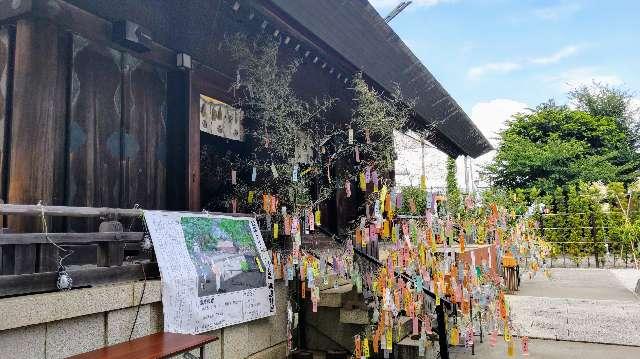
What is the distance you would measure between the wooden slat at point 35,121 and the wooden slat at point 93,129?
0.67 ft

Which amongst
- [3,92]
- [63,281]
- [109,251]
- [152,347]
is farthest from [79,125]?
[152,347]

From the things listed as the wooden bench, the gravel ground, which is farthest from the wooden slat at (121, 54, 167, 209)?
the gravel ground

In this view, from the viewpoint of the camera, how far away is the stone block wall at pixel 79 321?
2.93 meters

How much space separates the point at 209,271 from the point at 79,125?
7.04 ft

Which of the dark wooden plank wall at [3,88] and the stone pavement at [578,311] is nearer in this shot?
the dark wooden plank wall at [3,88]

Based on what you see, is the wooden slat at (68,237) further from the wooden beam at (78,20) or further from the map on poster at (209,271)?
the wooden beam at (78,20)

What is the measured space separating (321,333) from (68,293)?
3.68 meters

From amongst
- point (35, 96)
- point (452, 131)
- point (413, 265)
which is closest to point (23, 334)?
point (35, 96)

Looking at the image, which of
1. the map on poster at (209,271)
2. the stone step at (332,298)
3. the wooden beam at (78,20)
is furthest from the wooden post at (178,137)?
the stone step at (332,298)

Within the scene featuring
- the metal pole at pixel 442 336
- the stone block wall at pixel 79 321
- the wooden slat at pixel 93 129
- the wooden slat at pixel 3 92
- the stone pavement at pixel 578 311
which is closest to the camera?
the stone block wall at pixel 79 321

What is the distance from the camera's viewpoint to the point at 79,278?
349cm

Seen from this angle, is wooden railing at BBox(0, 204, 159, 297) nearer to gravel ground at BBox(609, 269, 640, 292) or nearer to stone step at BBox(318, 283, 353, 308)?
stone step at BBox(318, 283, 353, 308)

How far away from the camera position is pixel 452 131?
44.4 feet

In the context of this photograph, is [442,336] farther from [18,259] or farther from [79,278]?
[18,259]
